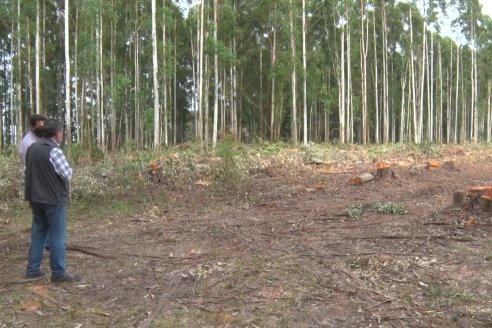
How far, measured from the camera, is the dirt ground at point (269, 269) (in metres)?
3.82

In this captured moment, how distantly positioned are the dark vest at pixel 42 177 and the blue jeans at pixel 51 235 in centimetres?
8

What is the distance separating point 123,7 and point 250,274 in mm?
22448

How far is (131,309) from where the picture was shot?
4012 millimetres

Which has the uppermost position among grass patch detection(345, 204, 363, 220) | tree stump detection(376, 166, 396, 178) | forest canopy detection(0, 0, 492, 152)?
forest canopy detection(0, 0, 492, 152)

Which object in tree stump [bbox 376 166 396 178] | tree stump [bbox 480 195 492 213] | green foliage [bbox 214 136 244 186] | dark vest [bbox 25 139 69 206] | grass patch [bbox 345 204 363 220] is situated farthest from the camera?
tree stump [bbox 376 166 396 178]

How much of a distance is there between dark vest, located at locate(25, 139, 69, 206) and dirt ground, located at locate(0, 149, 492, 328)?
0.89 m

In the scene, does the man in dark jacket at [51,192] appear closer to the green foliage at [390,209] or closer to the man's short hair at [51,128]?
the man's short hair at [51,128]

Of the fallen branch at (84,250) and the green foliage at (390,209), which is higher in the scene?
the green foliage at (390,209)

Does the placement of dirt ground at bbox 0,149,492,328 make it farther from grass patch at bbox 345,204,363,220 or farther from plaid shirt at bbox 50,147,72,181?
plaid shirt at bbox 50,147,72,181

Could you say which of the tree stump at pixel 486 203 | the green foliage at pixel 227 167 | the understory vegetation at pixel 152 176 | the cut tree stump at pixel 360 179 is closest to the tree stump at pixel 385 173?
the cut tree stump at pixel 360 179

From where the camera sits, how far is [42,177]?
4.60 metres

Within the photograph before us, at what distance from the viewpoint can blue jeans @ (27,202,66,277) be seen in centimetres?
459


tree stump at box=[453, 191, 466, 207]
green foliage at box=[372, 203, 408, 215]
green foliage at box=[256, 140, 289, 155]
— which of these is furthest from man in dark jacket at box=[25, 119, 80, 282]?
green foliage at box=[256, 140, 289, 155]

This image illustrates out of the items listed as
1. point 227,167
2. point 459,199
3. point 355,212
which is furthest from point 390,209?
point 227,167
